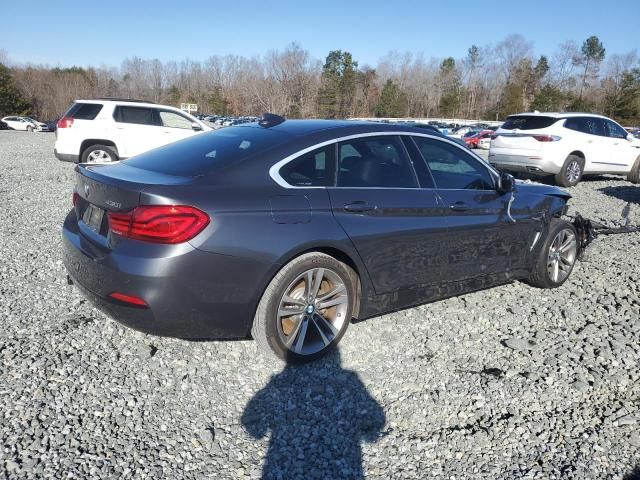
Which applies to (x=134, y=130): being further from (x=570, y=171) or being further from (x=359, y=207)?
(x=570, y=171)

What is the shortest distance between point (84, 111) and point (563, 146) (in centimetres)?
1103

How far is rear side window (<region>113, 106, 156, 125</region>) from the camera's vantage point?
38.1ft

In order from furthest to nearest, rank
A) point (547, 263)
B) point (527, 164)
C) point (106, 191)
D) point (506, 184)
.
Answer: point (527, 164) → point (547, 263) → point (506, 184) → point (106, 191)

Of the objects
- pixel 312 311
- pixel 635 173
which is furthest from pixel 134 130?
pixel 635 173

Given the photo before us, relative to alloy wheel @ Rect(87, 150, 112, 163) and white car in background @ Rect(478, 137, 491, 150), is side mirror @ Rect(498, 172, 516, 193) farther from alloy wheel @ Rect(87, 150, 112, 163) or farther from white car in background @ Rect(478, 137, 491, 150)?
white car in background @ Rect(478, 137, 491, 150)

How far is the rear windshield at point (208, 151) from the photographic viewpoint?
127 inches

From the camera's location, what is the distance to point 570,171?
11.7 metres

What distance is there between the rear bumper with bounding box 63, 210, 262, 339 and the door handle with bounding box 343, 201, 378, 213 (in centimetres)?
84

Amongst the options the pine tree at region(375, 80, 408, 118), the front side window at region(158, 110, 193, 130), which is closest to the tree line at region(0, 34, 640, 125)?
the pine tree at region(375, 80, 408, 118)

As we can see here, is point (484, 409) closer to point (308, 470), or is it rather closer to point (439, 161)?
point (308, 470)

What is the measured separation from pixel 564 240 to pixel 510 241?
3.36 feet

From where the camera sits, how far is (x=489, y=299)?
4680 millimetres


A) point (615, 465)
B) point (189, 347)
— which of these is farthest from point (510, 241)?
point (189, 347)

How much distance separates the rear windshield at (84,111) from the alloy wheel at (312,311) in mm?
9998
